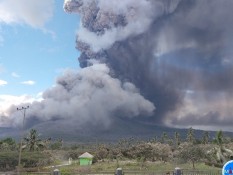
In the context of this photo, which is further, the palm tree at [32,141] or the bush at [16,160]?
the palm tree at [32,141]

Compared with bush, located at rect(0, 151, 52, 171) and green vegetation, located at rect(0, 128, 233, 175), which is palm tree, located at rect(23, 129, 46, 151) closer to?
green vegetation, located at rect(0, 128, 233, 175)

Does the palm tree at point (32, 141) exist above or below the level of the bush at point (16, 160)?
above

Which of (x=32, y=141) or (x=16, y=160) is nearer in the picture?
(x=16, y=160)

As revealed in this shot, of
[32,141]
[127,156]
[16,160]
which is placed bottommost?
[16,160]

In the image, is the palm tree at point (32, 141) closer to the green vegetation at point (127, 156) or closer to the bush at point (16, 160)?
the green vegetation at point (127, 156)

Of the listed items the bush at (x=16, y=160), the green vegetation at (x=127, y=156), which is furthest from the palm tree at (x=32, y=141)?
the bush at (x=16, y=160)

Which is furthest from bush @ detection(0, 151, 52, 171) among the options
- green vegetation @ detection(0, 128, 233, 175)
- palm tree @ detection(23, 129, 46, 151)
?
palm tree @ detection(23, 129, 46, 151)

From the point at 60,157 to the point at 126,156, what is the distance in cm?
1922

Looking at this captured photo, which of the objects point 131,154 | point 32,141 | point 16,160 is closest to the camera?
point 16,160

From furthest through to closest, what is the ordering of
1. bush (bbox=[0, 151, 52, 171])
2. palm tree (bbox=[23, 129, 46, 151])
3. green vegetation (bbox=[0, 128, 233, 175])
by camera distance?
palm tree (bbox=[23, 129, 46, 151]) < bush (bbox=[0, 151, 52, 171]) < green vegetation (bbox=[0, 128, 233, 175])

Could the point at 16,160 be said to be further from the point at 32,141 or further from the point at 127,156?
the point at 127,156

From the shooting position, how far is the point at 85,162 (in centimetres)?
→ 8444

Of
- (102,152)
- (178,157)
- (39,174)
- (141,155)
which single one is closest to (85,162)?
(102,152)

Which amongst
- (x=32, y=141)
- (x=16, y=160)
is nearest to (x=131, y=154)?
(x=32, y=141)
